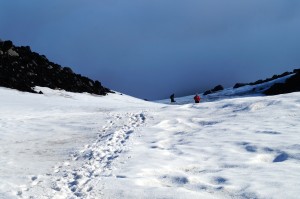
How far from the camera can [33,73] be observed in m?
39.9

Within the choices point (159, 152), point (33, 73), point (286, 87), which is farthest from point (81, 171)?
point (286, 87)

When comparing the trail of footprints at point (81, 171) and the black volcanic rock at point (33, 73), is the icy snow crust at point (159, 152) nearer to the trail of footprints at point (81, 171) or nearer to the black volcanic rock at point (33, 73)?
the trail of footprints at point (81, 171)

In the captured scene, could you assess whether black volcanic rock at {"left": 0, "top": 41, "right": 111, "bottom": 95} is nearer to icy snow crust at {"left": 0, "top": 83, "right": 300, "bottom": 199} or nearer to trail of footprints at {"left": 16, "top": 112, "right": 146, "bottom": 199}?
icy snow crust at {"left": 0, "top": 83, "right": 300, "bottom": 199}

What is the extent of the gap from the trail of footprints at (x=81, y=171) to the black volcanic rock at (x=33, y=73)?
64.8ft

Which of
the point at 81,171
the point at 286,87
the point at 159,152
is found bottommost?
the point at 81,171

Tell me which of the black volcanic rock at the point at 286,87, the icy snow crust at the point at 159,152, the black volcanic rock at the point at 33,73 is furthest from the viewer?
the black volcanic rock at the point at 286,87

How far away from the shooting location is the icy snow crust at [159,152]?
28.8 feet

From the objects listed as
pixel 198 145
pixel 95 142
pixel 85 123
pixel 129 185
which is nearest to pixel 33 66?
pixel 85 123

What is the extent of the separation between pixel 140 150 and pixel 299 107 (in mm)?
9081

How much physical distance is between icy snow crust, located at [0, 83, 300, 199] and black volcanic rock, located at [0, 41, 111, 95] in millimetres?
13233

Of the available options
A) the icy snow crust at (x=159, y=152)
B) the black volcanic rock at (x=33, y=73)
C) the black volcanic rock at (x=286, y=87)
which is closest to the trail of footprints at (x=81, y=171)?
the icy snow crust at (x=159, y=152)

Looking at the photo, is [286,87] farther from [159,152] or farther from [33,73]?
[159,152]

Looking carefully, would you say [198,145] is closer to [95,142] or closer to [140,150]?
[140,150]

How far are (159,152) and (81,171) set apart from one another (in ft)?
9.39
